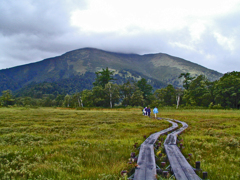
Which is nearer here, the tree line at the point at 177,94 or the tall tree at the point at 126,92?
the tree line at the point at 177,94

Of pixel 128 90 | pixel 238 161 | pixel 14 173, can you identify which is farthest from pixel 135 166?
pixel 128 90

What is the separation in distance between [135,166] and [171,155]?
241cm

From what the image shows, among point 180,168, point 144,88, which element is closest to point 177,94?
point 144,88

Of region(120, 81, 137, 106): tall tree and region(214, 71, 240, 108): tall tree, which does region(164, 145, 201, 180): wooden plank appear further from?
region(120, 81, 137, 106): tall tree

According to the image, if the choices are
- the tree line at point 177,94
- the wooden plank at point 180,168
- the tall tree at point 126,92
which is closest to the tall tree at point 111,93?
the tree line at point 177,94

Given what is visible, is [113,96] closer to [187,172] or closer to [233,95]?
[233,95]

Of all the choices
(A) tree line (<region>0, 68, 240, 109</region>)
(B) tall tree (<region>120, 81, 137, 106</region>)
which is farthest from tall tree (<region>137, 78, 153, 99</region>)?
(B) tall tree (<region>120, 81, 137, 106</region>)

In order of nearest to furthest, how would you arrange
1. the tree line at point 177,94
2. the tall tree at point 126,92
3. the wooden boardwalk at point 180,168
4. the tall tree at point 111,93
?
the wooden boardwalk at point 180,168, the tree line at point 177,94, the tall tree at point 111,93, the tall tree at point 126,92

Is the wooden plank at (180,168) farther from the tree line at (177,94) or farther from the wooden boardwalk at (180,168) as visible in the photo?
the tree line at (177,94)

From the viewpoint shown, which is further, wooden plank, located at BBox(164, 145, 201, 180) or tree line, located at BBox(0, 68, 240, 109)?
tree line, located at BBox(0, 68, 240, 109)

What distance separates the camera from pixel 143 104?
359 ft

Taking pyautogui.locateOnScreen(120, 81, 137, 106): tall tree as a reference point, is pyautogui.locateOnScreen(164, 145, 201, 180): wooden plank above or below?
below

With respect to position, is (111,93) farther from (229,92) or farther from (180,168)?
(180,168)

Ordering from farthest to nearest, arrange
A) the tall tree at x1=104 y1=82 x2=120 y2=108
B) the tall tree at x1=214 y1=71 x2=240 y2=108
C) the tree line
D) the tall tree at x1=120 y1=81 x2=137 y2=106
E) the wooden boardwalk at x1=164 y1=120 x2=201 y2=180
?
1. the tall tree at x1=120 y1=81 x2=137 y2=106
2. the tall tree at x1=104 y1=82 x2=120 y2=108
3. the tree line
4. the tall tree at x1=214 y1=71 x2=240 y2=108
5. the wooden boardwalk at x1=164 y1=120 x2=201 y2=180
